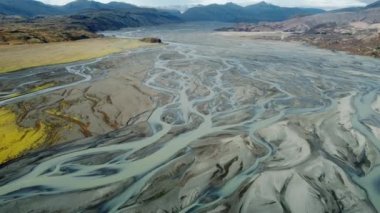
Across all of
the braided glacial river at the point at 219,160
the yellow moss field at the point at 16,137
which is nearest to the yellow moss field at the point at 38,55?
the braided glacial river at the point at 219,160

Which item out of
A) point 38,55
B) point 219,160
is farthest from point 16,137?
point 38,55

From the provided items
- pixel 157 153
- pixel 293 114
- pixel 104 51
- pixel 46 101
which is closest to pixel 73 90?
pixel 46 101

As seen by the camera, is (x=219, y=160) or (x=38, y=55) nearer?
(x=219, y=160)

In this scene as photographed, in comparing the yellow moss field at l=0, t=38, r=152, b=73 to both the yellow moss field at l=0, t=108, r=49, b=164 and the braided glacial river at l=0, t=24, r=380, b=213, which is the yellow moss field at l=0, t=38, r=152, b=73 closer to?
the braided glacial river at l=0, t=24, r=380, b=213

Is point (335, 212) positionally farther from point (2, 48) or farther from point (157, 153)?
point (2, 48)

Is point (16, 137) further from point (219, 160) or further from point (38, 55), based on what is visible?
point (38, 55)

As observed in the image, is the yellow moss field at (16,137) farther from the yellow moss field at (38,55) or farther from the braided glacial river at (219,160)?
the yellow moss field at (38,55)
